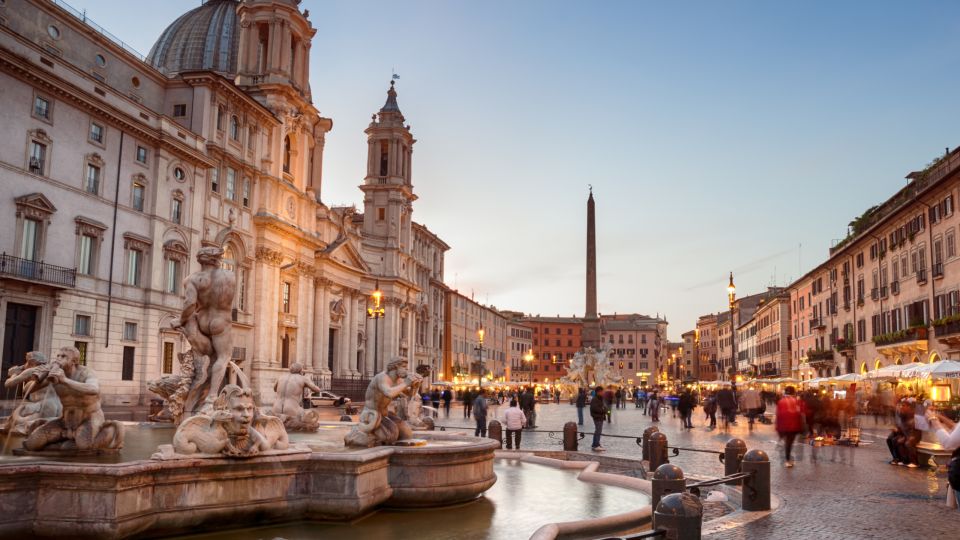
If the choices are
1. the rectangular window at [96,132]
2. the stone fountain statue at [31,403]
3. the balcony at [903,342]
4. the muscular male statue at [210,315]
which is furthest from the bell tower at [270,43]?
the stone fountain statue at [31,403]

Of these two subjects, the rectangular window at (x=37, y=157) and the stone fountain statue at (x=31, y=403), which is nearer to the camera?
the stone fountain statue at (x=31, y=403)

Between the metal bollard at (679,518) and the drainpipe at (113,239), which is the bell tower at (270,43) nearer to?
the drainpipe at (113,239)

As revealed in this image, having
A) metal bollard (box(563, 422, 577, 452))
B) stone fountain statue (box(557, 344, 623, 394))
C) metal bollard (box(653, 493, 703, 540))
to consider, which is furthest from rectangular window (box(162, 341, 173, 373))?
metal bollard (box(653, 493, 703, 540))

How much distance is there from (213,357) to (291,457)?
3.74 metres

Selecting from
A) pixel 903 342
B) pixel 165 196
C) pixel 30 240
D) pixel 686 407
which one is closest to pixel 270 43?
pixel 165 196

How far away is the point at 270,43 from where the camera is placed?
4750 centimetres

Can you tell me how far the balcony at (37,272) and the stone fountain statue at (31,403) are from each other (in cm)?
1815

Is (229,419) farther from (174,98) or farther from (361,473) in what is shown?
(174,98)

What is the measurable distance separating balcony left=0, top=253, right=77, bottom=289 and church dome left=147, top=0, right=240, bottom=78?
27077 mm

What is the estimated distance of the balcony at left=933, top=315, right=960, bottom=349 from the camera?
101ft

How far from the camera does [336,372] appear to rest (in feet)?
196

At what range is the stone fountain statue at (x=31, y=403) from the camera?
317 inches

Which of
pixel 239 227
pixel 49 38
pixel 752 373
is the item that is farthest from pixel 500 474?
pixel 752 373

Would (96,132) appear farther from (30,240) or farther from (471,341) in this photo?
(471,341)
